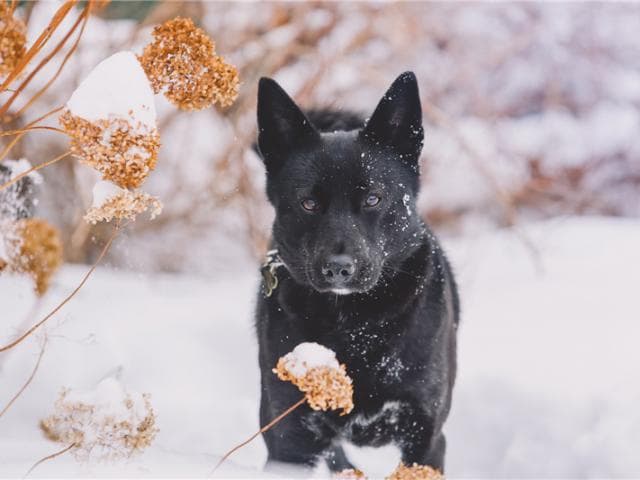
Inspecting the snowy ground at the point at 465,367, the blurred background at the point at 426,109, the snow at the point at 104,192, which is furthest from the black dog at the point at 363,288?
the blurred background at the point at 426,109

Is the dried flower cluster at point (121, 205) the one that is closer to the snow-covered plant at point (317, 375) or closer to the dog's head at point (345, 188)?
the snow-covered plant at point (317, 375)

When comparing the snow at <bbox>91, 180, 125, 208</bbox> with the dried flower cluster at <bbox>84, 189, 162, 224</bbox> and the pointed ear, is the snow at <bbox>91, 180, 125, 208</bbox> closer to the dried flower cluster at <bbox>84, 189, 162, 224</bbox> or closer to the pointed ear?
the dried flower cluster at <bbox>84, 189, 162, 224</bbox>

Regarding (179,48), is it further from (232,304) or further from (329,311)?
(232,304)

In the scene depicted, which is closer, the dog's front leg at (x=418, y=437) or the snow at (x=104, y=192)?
the snow at (x=104, y=192)

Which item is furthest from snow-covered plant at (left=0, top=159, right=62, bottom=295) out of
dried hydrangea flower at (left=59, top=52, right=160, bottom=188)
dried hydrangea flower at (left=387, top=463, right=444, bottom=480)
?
dried hydrangea flower at (left=387, top=463, right=444, bottom=480)

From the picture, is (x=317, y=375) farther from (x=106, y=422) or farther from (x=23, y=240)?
(x=23, y=240)

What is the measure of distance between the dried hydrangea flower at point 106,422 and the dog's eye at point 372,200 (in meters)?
0.80

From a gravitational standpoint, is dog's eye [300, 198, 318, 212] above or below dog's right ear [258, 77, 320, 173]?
below

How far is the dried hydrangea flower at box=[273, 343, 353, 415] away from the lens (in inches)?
59.4

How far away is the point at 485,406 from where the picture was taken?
3102 mm

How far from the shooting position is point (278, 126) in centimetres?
225

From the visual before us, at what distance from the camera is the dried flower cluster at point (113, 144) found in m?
1.38

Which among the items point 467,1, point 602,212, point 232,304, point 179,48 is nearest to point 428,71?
point 467,1

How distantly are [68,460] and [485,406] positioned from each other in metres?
1.84
